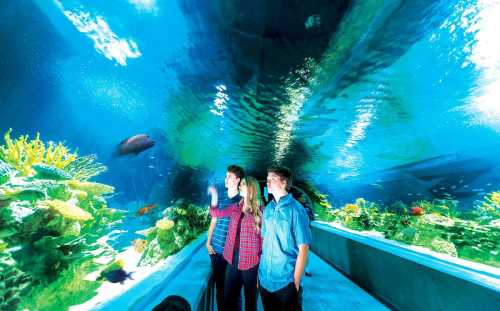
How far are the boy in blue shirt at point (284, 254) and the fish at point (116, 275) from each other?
77.5 inches

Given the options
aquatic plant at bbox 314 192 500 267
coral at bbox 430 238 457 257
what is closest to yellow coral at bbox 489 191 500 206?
aquatic plant at bbox 314 192 500 267

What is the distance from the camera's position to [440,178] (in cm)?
1298

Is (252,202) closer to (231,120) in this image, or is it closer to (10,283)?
(10,283)

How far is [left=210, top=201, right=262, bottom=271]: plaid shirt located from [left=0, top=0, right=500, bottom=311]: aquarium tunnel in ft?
0.11

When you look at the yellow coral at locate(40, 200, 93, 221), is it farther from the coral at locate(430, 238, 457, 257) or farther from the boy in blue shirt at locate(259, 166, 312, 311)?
the coral at locate(430, 238, 457, 257)

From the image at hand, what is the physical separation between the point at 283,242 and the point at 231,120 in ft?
14.6

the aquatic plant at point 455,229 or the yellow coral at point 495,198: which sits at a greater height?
the yellow coral at point 495,198

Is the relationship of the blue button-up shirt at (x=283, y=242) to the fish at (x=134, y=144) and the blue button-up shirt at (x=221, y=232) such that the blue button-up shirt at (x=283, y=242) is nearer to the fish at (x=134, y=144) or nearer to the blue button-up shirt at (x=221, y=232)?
the blue button-up shirt at (x=221, y=232)

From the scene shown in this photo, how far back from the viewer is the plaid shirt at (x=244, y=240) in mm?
2283

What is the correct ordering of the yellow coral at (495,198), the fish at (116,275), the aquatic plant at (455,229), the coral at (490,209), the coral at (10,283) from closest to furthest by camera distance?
the coral at (10,283) → the fish at (116,275) → the aquatic plant at (455,229) → the coral at (490,209) → the yellow coral at (495,198)

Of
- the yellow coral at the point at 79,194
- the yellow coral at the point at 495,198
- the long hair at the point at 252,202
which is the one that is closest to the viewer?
the yellow coral at the point at 79,194

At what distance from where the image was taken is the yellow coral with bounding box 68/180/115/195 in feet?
7.82

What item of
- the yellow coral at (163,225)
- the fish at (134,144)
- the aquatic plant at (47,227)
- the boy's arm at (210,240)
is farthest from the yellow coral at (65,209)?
the yellow coral at (163,225)

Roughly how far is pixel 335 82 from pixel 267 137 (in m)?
3.29
